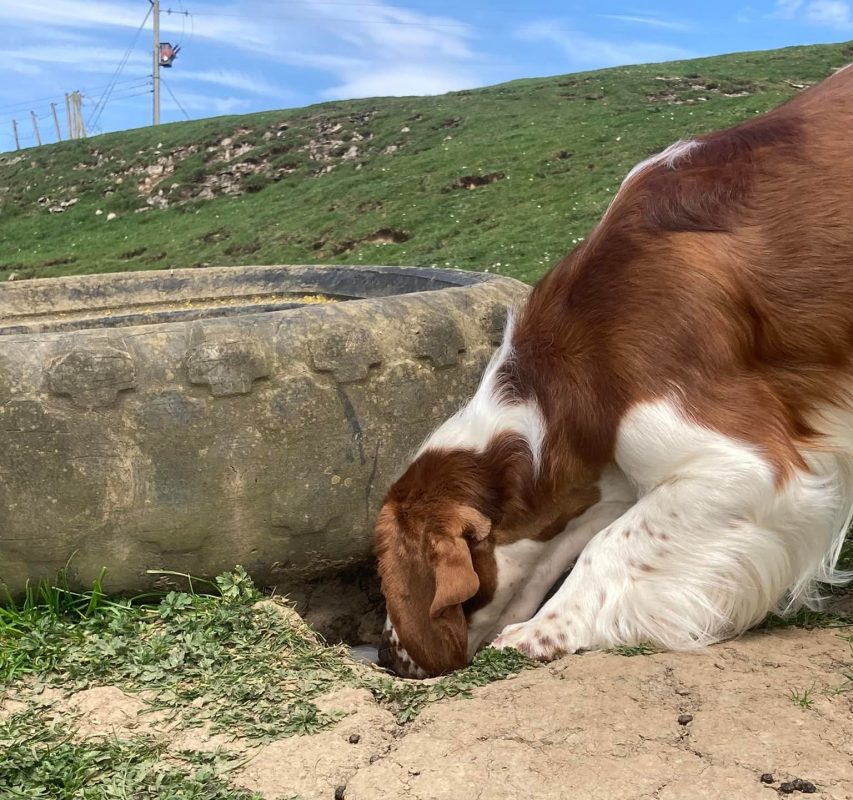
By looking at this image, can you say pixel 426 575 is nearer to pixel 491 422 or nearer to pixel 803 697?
pixel 491 422

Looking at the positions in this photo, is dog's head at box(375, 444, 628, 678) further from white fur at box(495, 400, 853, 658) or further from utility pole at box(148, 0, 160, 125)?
utility pole at box(148, 0, 160, 125)

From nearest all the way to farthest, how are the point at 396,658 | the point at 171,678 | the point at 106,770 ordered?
1. the point at 106,770
2. the point at 171,678
3. the point at 396,658

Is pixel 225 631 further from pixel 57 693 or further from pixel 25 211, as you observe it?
pixel 25 211

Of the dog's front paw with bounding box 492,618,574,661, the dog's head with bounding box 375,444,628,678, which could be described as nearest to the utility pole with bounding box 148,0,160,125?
the dog's head with bounding box 375,444,628,678

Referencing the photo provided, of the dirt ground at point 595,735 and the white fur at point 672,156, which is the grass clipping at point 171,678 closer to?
the dirt ground at point 595,735

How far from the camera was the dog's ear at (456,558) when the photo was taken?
289 centimetres

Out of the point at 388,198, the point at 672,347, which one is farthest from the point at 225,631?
the point at 388,198

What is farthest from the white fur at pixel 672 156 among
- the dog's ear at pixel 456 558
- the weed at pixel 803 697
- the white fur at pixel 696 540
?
the weed at pixel 803 697

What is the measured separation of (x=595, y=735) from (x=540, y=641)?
0.61 meters

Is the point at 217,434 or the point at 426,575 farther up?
the point at 217,434

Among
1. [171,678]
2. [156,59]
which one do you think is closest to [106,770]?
[171,678]

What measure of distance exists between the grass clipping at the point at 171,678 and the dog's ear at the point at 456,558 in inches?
8.2

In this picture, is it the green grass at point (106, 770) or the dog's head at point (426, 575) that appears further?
the dog's head at point (426, 575)

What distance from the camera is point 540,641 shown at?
2.89 m
